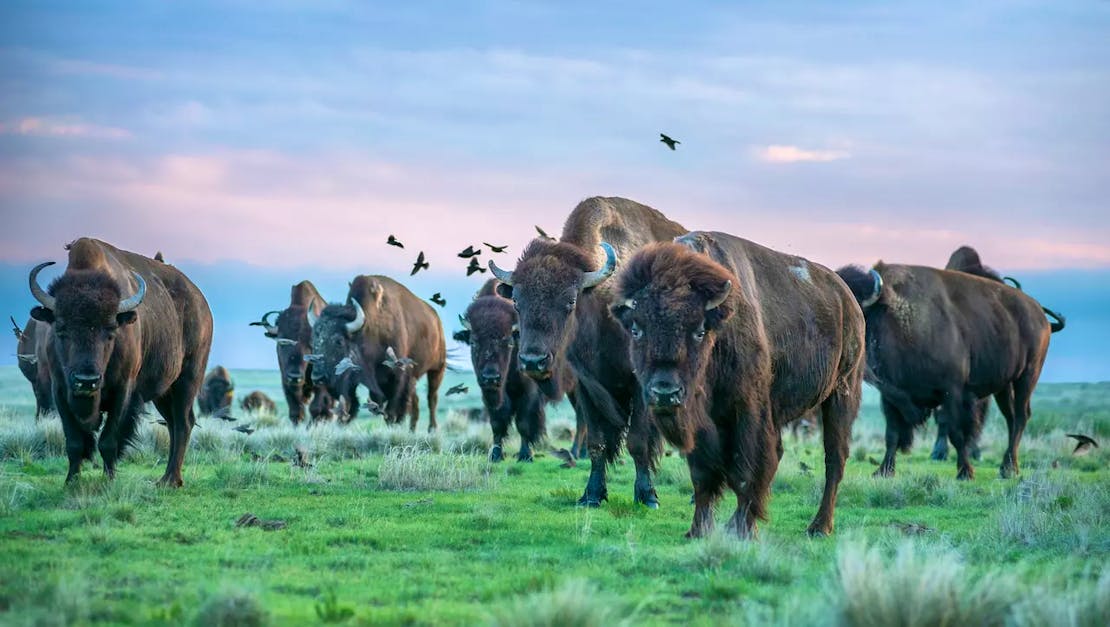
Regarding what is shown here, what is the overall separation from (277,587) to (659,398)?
2841 mm

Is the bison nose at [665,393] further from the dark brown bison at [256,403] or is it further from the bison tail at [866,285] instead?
the dark brown bison at [256,403]

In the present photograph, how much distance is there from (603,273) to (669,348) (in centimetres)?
280

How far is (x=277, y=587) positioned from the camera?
23.7 feet

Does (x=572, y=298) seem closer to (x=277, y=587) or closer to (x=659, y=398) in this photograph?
(x=659, y=398)

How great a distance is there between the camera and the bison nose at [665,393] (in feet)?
27.4

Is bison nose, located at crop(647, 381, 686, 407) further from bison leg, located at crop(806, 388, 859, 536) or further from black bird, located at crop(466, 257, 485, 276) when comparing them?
black bird, located at crop(466, 257, 485, 276)

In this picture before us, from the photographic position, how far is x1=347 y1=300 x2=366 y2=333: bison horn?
80.7 feet

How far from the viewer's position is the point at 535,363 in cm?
1079

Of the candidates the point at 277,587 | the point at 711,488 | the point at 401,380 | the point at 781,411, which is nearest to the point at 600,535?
the point at 711,488

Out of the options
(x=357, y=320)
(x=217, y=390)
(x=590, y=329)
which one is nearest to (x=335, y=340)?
(x=357, y=320)

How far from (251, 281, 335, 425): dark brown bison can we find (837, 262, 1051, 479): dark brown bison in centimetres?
1357

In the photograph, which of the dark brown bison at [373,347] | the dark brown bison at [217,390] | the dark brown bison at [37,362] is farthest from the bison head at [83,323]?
the dark brown bison at [217,390]

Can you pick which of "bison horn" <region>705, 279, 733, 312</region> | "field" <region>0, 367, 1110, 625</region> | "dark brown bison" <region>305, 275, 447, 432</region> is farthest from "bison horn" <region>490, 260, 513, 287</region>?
"dark brown bison" <region>305, 275, 447, 432</region>

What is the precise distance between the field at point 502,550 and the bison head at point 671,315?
3.70 ft
